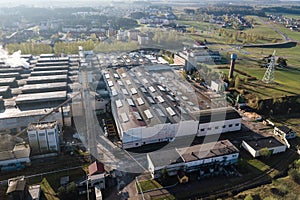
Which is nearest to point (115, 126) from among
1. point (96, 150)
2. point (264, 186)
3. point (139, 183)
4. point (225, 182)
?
point (96, 150)

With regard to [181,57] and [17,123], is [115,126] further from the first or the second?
[181,57]

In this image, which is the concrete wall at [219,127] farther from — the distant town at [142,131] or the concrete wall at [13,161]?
the concrete wall at [13,161]

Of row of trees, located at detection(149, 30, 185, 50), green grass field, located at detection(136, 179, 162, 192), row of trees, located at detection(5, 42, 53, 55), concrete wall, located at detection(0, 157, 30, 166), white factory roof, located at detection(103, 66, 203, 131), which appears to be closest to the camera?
green grass field, located at detection(136, 179, 162, 192)

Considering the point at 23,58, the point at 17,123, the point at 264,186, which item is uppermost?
the point at 23,58

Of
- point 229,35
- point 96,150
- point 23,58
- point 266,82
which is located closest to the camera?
point 96,150

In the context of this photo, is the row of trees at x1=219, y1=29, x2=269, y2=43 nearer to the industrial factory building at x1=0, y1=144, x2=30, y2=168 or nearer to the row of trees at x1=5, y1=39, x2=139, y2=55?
the row of trees at x1=5, y1=39, x2=139, y2=55

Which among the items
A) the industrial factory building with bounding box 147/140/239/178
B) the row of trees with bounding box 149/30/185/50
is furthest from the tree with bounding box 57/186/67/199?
the row of trees with bounding box 149/30/185/50

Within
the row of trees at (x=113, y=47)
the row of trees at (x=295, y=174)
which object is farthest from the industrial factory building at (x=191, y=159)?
the row of trees at (x=113, y=47)
